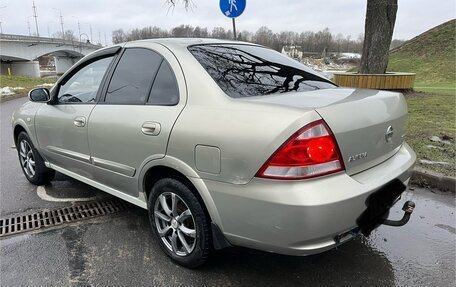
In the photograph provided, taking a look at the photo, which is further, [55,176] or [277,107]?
[55,176]

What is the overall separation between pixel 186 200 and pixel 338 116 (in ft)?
3.78

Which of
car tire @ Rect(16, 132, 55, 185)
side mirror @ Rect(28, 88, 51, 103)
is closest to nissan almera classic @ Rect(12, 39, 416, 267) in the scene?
side mirror @ Rect(28, 88, 51, 103)

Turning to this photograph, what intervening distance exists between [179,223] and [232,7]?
5.14 metres

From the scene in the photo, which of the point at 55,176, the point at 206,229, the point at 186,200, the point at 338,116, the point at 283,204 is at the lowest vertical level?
the point at 55,176

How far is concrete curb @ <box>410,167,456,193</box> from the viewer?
4070 millimetres

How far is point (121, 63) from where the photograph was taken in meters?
3.23

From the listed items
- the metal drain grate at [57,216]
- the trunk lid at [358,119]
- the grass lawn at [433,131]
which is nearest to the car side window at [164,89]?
the trunk lid at [358,119]

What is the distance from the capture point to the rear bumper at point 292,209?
199cm

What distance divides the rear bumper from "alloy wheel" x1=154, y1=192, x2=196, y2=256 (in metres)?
0.43

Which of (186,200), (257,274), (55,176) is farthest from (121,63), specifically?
(55,176)

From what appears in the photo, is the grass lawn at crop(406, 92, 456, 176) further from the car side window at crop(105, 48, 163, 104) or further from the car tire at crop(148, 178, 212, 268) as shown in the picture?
the car side window at crop(105, 48, 163, 104)

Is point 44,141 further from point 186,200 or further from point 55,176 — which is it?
point 186,200

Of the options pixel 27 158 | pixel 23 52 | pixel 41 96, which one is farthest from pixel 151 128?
pixel 23 52

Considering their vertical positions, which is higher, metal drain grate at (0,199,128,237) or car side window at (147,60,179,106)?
car side window at (147,60,179,106)
